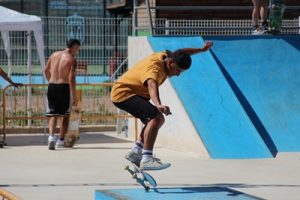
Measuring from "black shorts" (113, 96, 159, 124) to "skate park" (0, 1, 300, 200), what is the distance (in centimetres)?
118

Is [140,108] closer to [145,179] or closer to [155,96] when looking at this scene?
[155,96]

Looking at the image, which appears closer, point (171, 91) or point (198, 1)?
point (171, 91)

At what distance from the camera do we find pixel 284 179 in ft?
39.9

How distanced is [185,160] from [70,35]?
11569mm

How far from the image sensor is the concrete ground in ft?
36.6

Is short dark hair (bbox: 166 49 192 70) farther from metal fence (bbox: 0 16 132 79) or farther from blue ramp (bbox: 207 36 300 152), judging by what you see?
metal fence (bbox: 0 16 132 79)

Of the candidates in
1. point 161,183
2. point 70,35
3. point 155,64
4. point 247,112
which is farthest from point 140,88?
point 70,35

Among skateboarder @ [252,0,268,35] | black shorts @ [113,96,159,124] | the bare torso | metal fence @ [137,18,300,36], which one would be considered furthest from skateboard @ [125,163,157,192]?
skateboarder @ [252,0,268,35]

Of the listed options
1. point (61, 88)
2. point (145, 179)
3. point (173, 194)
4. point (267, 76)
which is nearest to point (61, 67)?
point (61, 88)

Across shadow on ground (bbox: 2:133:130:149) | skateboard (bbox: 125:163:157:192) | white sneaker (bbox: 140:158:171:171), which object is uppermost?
white sneaker (bbox: 140:158:171:171)

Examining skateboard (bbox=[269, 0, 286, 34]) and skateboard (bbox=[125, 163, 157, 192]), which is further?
skateboard (bbox=[269, 0, 286, 34])

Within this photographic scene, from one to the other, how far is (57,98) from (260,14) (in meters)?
4.74

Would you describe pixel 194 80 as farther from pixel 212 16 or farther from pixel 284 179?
pixel 212 16

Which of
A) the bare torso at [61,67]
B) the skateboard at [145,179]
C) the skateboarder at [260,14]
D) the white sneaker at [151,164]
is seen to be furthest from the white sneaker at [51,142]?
the white sneaker at [151,164]
